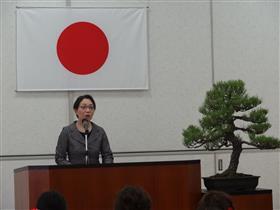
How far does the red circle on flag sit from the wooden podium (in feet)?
6.25

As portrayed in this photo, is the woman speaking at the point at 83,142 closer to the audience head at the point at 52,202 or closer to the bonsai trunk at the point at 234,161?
the bonsai trunk at the point at 234,161

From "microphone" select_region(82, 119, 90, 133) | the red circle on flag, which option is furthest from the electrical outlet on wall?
"microphone" select_region(82, 119, 90, 133)

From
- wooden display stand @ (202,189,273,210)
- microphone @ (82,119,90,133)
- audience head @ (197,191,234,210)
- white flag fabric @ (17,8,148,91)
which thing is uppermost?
white flag fabric @ (17,8,148,91)

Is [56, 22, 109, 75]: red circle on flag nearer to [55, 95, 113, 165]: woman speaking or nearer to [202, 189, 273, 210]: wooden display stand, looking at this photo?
[55, 95, 113, 165]: woman speaking

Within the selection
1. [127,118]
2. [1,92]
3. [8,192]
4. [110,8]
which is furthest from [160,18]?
[8,192]

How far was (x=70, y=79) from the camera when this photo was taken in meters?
7.24

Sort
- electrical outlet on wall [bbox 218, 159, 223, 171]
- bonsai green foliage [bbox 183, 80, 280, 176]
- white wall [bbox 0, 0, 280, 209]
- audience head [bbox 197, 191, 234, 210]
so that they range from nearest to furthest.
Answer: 1. audience head [bbox 197, 191, 234, 210]
2. bonsai green foliage [bbox 183, 80, 280, 176]
3. white wall [bbox 0, 0, 280, 209]
4. electrical outlet on wall [bbox 218, 159, 223, 171]

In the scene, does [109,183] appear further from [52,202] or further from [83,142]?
[52,202]

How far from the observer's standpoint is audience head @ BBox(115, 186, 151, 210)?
11.1ft

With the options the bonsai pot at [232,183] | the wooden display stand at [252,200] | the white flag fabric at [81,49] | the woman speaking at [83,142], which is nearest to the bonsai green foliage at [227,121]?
the bonsai pot at [232,183]

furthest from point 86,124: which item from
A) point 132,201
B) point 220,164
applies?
point 132,201

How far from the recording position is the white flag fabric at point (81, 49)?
7.19 m

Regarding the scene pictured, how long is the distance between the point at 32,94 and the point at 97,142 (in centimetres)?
147

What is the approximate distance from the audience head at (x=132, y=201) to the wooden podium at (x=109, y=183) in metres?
1.85
